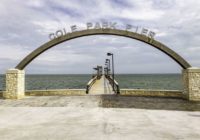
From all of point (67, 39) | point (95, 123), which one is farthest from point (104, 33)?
point (95, 123)

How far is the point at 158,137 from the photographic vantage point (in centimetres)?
900

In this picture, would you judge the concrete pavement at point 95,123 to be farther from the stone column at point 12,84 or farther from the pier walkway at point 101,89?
the pier walkway at point 101,89

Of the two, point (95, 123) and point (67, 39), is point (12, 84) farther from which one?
point (95, 123)

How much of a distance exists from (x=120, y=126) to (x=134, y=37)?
10451 millimetres

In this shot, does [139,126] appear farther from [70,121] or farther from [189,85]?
[189,85]

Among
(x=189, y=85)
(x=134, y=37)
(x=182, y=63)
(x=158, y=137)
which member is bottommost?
(x=158, y=137)

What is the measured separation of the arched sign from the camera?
1955 centimetres

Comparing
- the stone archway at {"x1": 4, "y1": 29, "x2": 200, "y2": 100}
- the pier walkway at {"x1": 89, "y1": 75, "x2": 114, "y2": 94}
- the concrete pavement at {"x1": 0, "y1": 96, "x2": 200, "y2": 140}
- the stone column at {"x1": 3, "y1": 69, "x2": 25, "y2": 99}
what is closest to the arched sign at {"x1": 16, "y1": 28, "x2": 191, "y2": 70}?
the stone archway at {"x1": 4, "y1": 29, "x2": 200, "y2": 100}

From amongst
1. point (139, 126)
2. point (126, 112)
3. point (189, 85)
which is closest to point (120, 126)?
point (139, 126)

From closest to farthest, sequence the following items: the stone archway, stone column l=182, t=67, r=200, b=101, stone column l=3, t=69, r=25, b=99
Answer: stone column l=182, t=67, r=200, b=101
the stone archway
stone column l=3, t=69, r=25, b=99

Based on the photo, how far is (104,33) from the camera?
2027 centimetres

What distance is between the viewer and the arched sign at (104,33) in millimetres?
19547

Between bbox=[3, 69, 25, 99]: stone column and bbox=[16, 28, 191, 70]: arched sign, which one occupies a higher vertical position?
bbox=[16, 28, 191, 70]: arched sign

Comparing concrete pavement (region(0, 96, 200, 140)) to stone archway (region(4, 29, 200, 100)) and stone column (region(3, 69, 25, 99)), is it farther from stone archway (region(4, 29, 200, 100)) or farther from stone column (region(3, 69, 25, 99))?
stone archway (region(4, 29, 200, 100))
